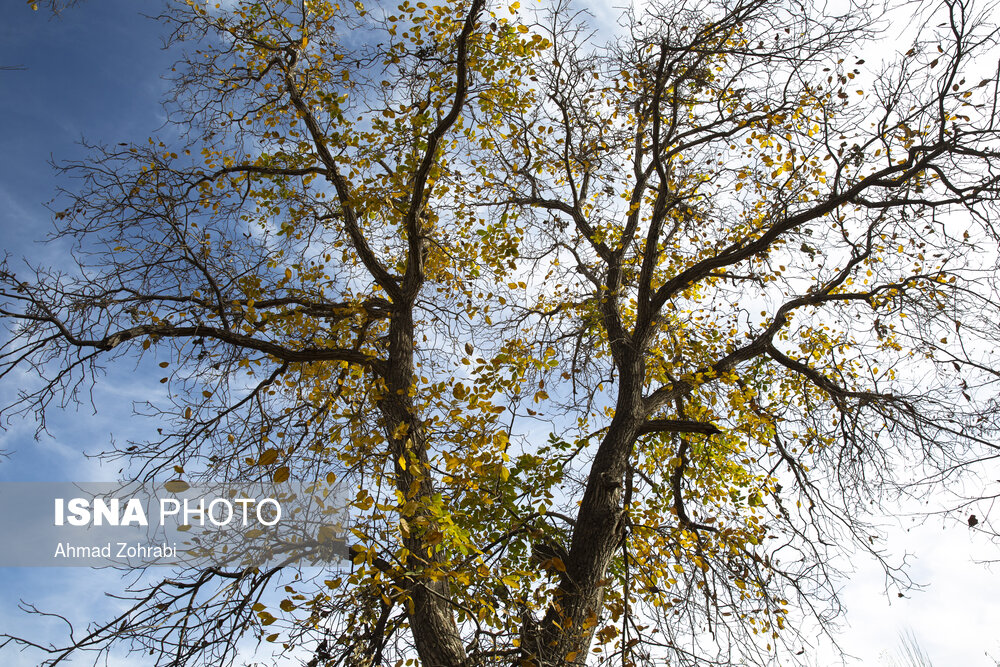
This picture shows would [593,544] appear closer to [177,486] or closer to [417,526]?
[417,526]

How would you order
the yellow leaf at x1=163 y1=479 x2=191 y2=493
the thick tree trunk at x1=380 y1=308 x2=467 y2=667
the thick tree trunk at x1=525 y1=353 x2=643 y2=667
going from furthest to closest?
the yellow leaf at x1=163 y1=479 x2=191 y2=493, the thick tree trunk at x1=525 y1=353 x2=643 y2=667, the thick tree trunk at x1=380 y1=308 x2=467 y2=667

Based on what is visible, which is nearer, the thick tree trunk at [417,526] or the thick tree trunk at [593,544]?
the thick tree trunk at [417,526]

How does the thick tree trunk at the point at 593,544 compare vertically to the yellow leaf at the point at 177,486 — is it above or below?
below

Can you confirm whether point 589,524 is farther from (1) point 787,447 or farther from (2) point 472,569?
(1) point 787,447

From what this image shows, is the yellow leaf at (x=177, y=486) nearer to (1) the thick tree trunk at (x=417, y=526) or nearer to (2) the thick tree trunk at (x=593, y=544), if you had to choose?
(1) the thick tree trunk at (x=417, y=526)

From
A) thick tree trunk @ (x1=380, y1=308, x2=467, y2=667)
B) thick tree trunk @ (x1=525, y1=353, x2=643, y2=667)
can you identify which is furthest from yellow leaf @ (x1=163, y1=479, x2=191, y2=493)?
thick tree trunk @ (x1=525, y1=353, x2=643, y2=667)

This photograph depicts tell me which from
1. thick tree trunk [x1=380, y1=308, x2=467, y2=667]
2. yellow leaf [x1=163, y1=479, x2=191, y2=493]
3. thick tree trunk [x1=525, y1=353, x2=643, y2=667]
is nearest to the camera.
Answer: thick tree trunk [x1=380, y1=308, x2=467, y2=667]

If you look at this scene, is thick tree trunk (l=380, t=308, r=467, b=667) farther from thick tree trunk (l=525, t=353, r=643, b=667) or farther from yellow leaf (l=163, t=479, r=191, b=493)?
yellow leaf (l=163, t=479, r=191, b=493)

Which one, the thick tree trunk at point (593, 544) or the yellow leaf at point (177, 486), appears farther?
the yellow leaf at point (177, 486)

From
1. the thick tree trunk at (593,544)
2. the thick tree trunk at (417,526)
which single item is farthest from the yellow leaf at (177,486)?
the thick tree trunk at (593,544)

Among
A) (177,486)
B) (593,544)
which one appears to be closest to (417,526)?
(593,544)

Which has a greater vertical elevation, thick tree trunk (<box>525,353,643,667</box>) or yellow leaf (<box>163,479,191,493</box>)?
yellow leaf (<box>163,479,191,493</box>)

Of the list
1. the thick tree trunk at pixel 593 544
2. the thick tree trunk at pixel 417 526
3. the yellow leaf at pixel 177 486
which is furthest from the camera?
the yellow leaf at pixel 177 486

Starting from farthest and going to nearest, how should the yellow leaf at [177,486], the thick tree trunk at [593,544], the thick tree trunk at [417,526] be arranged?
the yellow leaf at [177,486] → the thick tree trunk at [593,544] → the thick tree trunk at [417,526]
